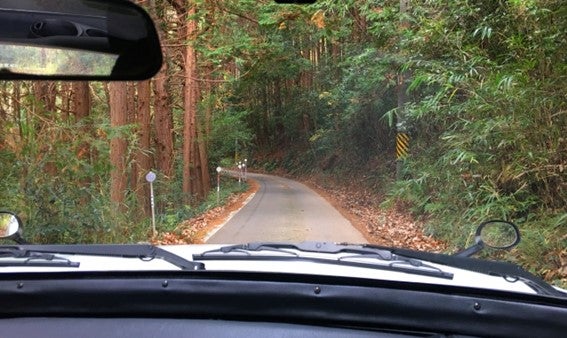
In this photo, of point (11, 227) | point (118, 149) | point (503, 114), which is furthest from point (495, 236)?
point (118, 149)

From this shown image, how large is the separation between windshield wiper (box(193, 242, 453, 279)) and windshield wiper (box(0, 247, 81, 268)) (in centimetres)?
64

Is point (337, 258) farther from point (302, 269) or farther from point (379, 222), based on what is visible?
point (379, 222)

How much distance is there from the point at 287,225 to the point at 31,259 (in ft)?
Answer: 44.3

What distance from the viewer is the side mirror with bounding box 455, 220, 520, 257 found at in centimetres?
333

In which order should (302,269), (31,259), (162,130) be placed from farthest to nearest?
1. (162,130)
2. (31,259)
3. (302,269)

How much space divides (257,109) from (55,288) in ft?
175

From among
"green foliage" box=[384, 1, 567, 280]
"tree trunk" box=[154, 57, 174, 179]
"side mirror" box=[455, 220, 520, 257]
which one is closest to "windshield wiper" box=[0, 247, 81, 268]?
"side mirror" box=[455, 220, 520, 257]

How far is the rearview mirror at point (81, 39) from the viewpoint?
3.06 metres

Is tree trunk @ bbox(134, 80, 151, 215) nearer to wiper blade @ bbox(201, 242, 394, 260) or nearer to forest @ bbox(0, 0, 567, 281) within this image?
forest @ bbox(0, 0, 567, 281)

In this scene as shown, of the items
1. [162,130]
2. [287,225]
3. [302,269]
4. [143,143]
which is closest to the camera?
[302,269]

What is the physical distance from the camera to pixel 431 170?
1336 cm

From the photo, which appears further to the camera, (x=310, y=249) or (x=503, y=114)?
(x=503, y=114)

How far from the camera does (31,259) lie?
2.83 meters

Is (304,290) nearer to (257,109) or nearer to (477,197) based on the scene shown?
(477,197)
